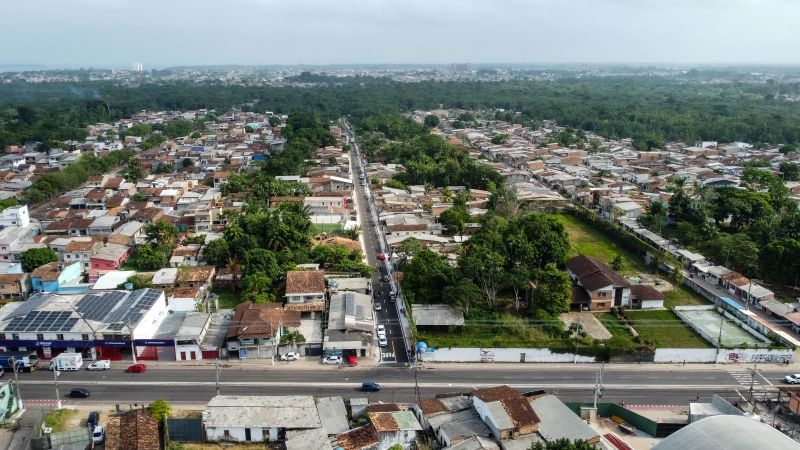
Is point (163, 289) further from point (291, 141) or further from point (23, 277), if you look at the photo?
point (291, 141)

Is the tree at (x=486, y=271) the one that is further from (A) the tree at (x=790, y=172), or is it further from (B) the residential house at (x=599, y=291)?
(A) the tree at (x=790, y=172)

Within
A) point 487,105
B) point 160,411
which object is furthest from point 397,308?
point 487,105

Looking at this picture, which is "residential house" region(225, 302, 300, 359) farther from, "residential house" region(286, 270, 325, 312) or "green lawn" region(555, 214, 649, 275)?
"green lawn" region(555, 214, 649, 275)

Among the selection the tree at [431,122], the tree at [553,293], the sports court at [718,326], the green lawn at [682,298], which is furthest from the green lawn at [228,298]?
the tree at [431,122]

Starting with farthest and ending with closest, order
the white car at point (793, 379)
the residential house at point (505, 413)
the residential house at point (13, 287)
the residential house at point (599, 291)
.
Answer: the residential house at point (13, 287) < the residential house at point (599, 291) < the white car at point (793, 379) < the residential house at point (505, 413)

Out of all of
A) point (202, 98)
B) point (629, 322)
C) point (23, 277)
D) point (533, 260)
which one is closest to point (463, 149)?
point (533, 260)

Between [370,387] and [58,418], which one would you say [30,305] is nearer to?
[58,418]
